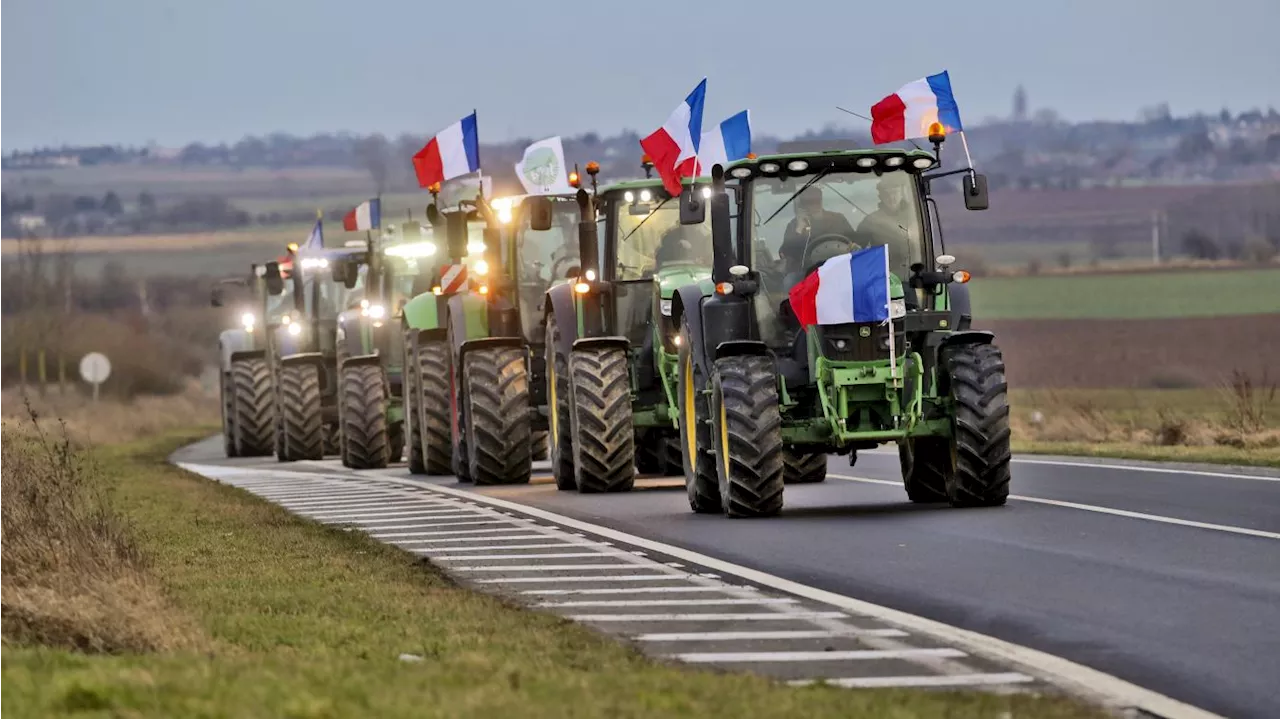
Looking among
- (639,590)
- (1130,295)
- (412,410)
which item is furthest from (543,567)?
(1130,295)

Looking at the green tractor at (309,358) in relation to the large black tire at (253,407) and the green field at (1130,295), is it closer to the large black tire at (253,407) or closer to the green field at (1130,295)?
the large black tire at (253,407)

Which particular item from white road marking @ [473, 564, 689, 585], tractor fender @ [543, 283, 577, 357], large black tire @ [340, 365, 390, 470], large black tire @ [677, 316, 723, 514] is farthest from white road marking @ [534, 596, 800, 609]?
large black tire @ [340, 365, 390, 470]

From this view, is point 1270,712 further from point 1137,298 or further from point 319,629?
point 1137,298

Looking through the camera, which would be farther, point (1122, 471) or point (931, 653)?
point (1122, 471)

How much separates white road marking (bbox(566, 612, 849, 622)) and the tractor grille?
666cm

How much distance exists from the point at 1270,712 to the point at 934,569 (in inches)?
218

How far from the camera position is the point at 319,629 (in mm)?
12711

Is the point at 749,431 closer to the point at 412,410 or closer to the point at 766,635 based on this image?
the point at 766,635

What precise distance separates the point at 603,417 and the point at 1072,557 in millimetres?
9522

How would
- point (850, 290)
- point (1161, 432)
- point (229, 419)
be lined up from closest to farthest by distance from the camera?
1. point (850, 290)
2. point (1161, 432)
3. point (229, 419)

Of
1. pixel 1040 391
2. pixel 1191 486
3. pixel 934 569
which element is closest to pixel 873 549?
pixel 934 569

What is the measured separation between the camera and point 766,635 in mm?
12383

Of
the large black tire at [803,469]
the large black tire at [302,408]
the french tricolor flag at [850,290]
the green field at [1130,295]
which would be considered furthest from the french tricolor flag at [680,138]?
the green field at [1130,295]

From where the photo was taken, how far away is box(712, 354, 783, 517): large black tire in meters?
19.5
